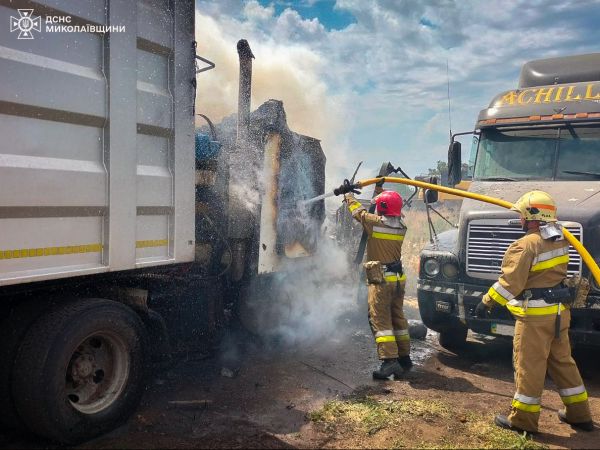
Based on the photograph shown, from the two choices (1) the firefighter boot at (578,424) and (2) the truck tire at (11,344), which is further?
(1) the firefighter boot at (578,424)

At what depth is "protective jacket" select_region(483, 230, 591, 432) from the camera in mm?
3867

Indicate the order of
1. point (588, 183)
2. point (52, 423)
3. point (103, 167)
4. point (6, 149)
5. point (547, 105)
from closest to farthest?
point (6, 149)
point (52, 423)
point (103, 167)
point (588, 183)
point (547, 105)

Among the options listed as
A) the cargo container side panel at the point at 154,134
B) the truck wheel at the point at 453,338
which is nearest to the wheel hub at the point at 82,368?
the cargo container side panel at the point at 154,134

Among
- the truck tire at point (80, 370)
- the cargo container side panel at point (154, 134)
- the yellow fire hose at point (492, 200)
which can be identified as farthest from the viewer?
the yellow fire hose at point (492, 200)

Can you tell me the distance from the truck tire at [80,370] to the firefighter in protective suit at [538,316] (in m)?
2.93

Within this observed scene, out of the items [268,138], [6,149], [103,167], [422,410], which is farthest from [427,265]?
[6,149]

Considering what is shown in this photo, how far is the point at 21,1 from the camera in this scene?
2.80 metres

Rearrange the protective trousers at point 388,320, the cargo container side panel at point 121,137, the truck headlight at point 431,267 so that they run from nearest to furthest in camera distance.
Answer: the cargo container side panel at point 121,137, the protective trousers at point 388,320, the truck headlight at point 431,267

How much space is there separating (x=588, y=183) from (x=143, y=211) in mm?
4713

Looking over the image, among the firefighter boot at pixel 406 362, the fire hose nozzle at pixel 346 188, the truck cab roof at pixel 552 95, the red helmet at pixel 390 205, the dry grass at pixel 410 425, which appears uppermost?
the truck cab roof at pixel 552 95

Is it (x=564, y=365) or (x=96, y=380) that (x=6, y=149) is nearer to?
(x=96, y=380)

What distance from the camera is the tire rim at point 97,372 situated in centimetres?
335

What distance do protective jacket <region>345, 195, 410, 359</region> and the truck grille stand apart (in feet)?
2.56

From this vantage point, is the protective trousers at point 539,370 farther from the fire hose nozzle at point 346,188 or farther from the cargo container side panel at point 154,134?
the cargo container side panel at point 154,134
